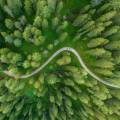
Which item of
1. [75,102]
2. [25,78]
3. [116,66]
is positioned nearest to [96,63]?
[116,66]

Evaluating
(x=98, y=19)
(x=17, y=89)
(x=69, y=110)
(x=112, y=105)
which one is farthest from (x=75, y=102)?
(x=98, y=19)

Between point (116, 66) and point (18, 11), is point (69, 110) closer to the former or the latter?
point (116, 66)

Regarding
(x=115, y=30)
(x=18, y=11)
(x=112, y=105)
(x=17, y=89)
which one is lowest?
(x=112, y=105)

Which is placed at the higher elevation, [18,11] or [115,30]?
[18,11]

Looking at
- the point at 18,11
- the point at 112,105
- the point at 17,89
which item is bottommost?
the point at 112,105

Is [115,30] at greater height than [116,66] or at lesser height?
greater

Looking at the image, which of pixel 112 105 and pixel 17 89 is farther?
pixel 112 105

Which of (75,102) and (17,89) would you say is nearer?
(17,89)

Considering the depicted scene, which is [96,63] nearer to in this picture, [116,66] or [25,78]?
[116,66]
